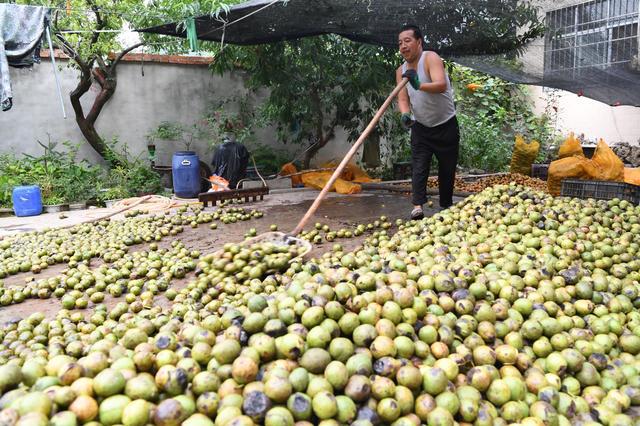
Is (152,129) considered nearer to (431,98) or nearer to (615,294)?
(431,98)

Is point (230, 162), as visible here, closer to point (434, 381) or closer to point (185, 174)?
point (185, 174)

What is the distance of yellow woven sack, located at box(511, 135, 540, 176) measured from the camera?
9344 millimetres

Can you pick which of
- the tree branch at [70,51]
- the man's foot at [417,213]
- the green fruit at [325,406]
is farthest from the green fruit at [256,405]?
the tree branch at [70,51]

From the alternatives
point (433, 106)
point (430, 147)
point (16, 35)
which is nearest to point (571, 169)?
point (430, 147)

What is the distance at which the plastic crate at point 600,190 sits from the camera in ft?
17.3

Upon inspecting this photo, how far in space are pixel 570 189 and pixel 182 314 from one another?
16.7 feet

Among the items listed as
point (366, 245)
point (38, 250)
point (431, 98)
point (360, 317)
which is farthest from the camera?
point (431, 98)

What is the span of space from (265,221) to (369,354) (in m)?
4.58

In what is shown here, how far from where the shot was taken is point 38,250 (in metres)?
4.80

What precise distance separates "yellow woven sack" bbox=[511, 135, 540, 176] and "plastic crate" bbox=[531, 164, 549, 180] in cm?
9

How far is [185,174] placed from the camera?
868 centimetres

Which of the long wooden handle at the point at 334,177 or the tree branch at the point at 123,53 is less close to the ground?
the tree branch at the point at 123,53

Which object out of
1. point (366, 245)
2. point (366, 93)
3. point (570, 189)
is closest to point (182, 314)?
point (366, 245)

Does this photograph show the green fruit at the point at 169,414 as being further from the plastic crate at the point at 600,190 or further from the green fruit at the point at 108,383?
the plastic crate at the point at 600,190
